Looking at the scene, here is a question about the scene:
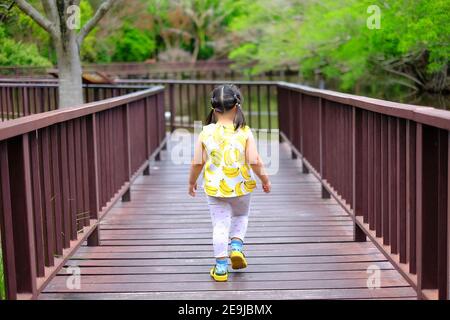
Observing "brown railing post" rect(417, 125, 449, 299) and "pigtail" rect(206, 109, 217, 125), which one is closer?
"brown railing post" rect(417, 125, 449, 299)

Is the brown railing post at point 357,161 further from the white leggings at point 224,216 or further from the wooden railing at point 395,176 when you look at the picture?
the white leggings at point 224,216

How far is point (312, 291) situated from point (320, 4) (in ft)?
74.4

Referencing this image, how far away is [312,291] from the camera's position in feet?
13.6

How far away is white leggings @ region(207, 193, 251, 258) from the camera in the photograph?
174 inches

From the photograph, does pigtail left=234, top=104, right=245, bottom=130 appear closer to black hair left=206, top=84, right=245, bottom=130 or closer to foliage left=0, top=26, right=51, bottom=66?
black hair left=206, top=84, right=245, bottom=130

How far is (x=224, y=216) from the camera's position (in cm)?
448

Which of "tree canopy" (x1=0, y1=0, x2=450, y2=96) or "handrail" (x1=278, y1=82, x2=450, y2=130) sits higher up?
"tree canopy" (x1=0, y1=0, x2=450, y2=96)

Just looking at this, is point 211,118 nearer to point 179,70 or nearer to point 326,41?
point 326,41

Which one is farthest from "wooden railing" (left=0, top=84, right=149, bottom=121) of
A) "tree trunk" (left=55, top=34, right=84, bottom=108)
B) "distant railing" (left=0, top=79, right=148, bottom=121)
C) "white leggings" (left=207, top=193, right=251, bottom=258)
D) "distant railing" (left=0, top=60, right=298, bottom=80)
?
"distant railing" (left=0, top=60, right=298, bottom=80)

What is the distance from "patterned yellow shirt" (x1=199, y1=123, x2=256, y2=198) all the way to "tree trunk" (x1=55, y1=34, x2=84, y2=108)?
568 cm

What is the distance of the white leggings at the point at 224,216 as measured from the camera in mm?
4430

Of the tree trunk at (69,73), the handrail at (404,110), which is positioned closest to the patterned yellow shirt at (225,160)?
the handrail at (404,110)
